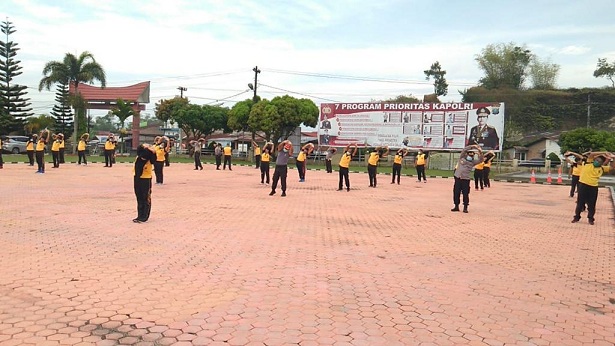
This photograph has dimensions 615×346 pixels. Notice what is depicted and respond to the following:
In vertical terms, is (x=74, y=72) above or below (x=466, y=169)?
above

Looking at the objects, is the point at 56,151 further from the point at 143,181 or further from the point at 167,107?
the point at 167,107

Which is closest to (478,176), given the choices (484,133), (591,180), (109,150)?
(591,180)

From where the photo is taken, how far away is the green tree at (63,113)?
48.0 metres

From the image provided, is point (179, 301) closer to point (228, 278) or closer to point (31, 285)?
point (228, 278)

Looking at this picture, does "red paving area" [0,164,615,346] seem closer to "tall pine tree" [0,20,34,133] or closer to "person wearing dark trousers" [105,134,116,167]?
"person wearing dark trousers" [105,134,116,167]

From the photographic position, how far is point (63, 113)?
49.7 meters

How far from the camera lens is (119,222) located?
9070mm

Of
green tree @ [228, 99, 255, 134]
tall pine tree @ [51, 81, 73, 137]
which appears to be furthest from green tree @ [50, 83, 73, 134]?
green tree @ [228, 99, 255, 134]

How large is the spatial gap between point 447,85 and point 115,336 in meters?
77.3

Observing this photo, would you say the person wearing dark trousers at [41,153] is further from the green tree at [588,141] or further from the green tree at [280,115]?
the green tree at [588,141]

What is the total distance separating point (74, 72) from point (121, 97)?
679 cm

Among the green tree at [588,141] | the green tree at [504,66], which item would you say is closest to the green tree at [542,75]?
the green tree at [504,66]

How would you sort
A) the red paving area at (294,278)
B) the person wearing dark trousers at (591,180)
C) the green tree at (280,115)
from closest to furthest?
the red paving area at (294,278) < the person wearing dark trousers at (591,180) < the green tree at (280,115)

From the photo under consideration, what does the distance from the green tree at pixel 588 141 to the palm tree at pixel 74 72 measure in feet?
133
